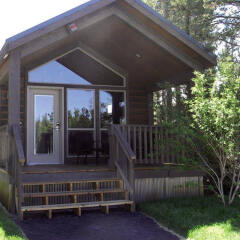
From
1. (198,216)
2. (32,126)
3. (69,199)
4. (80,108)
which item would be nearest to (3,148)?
(32,126)

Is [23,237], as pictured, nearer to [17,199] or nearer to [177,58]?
[17,199]

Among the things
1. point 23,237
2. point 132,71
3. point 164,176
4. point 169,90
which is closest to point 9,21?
point 132,71

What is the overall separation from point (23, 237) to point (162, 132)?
389 centimetres

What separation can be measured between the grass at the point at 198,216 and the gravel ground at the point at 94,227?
8.4 inches

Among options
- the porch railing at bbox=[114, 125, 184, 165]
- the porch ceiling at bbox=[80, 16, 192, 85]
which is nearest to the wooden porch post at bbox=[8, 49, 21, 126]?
the porch railing at bbox=[114, 125, 184, 165]

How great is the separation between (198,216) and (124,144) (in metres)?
1.89

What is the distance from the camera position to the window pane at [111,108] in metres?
9.64

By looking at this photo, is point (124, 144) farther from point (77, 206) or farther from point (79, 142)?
point (79, 142)

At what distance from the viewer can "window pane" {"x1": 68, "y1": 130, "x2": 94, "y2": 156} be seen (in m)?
9.09

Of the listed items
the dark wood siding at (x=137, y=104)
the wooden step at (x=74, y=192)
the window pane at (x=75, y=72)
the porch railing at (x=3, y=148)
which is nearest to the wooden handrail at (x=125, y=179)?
the wooden step at (x=74, y=192)

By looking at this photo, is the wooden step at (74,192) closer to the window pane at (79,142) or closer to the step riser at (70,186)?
the step riser at (70,186)

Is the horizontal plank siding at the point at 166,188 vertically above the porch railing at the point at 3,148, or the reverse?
the porch railing at the point at 3,148

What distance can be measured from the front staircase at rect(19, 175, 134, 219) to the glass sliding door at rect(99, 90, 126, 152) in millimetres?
2661

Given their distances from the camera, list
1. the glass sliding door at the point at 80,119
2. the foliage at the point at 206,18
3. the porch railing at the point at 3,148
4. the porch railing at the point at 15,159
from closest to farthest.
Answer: the porch railing at the point at 15,159 → the porch railing at the point at 3,148 → the glass sliding door at the point at 80,119 → the foliage at the point at 206,18
